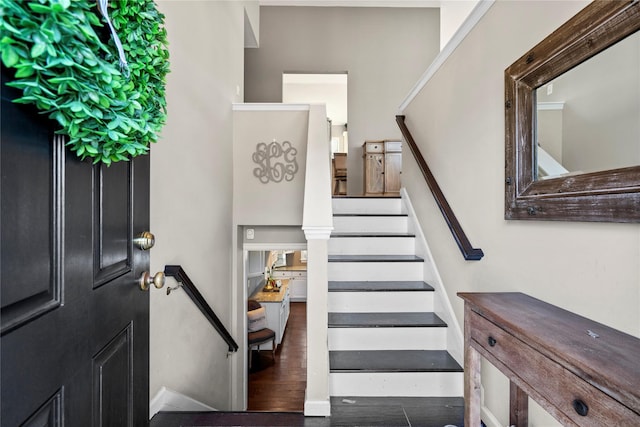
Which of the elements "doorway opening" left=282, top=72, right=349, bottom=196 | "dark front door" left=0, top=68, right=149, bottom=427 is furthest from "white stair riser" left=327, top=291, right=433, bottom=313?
"doorway opening" left=282, top=72, right=349, bottom=196

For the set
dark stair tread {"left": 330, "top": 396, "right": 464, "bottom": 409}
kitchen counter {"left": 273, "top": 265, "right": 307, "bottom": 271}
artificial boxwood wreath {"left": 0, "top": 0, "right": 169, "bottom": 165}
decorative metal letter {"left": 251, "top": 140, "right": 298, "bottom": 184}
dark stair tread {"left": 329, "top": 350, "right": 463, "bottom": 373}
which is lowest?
kitchen counter {"left": 273, "top": 265, "right": 307, "bottom": 271}

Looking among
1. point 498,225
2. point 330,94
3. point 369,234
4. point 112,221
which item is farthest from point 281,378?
point 330,94

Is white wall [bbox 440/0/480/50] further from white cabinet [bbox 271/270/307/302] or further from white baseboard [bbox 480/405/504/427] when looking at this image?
white cabinet [bbox 271/270/307/302]

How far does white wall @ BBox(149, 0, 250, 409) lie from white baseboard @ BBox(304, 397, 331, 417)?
77 centimetres

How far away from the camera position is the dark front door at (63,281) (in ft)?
1.63

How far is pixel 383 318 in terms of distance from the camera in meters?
2.28

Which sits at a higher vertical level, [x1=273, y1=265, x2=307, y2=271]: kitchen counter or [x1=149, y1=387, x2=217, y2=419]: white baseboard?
[x1=149, y1=387, x2=217, y2=419]: white baseboard

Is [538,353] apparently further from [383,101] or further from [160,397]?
[383,101]

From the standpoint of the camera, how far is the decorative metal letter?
3391 millimetres

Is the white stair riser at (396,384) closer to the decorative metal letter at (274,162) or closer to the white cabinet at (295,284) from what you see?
the decorative metal letter at (274,162)

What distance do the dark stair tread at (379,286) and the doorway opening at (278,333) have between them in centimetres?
85

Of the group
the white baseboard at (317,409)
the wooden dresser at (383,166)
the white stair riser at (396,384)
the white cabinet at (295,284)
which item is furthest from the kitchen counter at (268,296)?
the white baseboard at (317,409)

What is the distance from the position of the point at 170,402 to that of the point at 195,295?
591 millimetres

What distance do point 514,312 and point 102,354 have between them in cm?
122
